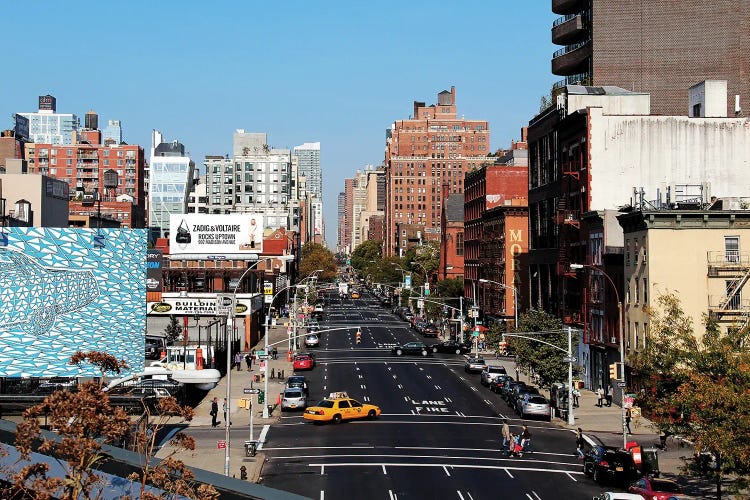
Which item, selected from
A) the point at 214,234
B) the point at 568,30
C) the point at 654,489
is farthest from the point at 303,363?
the point at 654,489

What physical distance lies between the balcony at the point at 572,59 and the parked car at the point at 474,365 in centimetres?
3010

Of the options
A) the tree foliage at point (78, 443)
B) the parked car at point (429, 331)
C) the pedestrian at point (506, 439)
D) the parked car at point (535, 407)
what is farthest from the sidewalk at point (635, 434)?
the parked car at point (429, 331)

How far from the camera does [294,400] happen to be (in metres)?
64.8

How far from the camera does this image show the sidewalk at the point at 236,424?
4506cm

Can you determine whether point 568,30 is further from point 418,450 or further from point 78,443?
point 78,443

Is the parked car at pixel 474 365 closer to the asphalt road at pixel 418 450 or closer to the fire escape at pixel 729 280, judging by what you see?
the asphalt road at pixel 418 450

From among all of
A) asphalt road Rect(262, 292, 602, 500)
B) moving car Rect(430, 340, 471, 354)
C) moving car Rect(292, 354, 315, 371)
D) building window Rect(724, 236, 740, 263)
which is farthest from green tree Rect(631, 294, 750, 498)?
moving car Rect(430, 340, 471, 354)

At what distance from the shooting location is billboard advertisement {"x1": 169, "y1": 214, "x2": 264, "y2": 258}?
136 m

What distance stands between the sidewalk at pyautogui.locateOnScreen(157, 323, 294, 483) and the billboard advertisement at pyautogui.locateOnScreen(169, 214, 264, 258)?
38546mm

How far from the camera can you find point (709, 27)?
91.1 meters

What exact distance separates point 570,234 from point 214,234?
214ft

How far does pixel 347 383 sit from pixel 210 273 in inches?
1965

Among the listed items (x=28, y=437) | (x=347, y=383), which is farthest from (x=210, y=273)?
(x=28, y=437)

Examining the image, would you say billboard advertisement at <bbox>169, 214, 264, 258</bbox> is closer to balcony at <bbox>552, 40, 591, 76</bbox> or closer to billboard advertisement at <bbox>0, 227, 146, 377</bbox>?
balcony at <bbox>552, 40, 591, 76</bbox>
